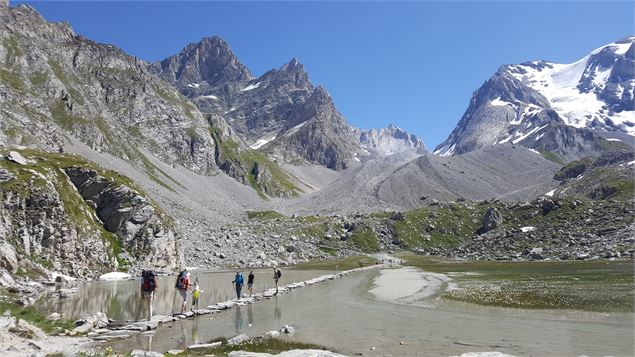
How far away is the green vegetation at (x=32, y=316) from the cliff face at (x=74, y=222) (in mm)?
18978

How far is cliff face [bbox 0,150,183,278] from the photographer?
60219 millimetres

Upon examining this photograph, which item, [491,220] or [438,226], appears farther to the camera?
[438,226]

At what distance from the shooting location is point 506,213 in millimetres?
158375

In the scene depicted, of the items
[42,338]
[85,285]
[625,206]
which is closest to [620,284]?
[42,338]

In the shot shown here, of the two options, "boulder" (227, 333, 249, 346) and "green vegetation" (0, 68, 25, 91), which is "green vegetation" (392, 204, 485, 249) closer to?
"boulder" (227, 333, 249, 346)

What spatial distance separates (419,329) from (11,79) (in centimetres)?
21782

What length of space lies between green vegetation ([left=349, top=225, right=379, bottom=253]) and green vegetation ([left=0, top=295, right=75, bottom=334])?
11879cm

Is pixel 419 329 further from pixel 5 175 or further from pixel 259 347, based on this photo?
pixel 5 175

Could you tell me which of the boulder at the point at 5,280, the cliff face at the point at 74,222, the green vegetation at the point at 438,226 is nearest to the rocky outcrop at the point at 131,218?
the cliff face at the point at 74,222

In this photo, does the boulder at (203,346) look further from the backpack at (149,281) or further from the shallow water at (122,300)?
the shallow water at (122,300)

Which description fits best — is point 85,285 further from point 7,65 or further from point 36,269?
point 7,65

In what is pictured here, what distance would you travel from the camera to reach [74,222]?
6725 centimetres

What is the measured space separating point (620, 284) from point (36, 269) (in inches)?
2787

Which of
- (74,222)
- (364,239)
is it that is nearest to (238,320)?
(74,222)
